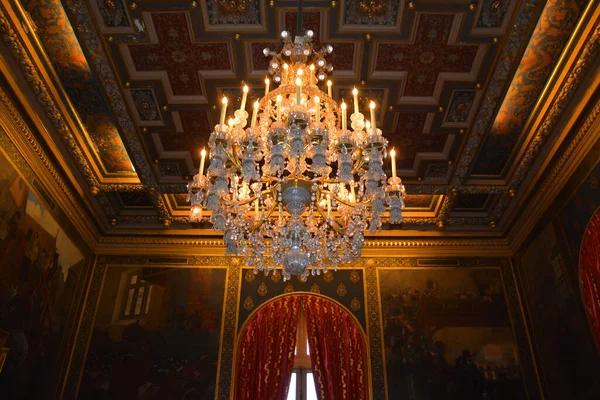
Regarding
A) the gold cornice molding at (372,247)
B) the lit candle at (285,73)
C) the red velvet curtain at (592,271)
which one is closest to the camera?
the lit candle at (285,73)

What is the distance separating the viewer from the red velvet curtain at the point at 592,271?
6.58 meters

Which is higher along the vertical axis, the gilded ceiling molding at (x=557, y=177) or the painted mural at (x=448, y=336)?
the gilded ceiling molding at (x=557, y=177)

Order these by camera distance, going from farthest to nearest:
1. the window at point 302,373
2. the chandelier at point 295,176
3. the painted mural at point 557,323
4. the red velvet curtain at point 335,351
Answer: the window at point 302,373 → the red velvet curtain at point 335,351 → the painted mural at point 557,323 → the chandelier at point 295,176

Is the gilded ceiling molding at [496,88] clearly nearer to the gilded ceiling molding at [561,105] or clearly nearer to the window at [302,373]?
the gilded ceiling molding at [561,105]

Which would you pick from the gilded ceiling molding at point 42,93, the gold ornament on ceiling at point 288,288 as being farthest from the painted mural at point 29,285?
the gold ornament on ceiling at point 288,288

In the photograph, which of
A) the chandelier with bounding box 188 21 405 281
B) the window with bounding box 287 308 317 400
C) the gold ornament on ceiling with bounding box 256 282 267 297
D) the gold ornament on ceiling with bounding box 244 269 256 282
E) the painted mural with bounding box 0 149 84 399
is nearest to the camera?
the chandelier with bounding box 188 21 405 281

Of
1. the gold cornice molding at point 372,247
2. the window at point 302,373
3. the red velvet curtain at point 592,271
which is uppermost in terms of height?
the gold cornice molding at point 372,247

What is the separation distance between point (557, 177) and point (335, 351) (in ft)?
15.5

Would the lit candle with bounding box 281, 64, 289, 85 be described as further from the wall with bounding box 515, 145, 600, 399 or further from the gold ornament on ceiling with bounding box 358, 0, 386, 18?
the wall with bounding box 515, 145, 600, 399

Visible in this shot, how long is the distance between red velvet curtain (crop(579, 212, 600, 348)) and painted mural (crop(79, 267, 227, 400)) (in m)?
5.95

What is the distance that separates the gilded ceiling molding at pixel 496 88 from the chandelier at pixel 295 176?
2.22 meters

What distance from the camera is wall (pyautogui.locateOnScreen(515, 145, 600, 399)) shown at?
271 inches

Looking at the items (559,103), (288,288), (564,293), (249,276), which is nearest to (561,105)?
(559,103)

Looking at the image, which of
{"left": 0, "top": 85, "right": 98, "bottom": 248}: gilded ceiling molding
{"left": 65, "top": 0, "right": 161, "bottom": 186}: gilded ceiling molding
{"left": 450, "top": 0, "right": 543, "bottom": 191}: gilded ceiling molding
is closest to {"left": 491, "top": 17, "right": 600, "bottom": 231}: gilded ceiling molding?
{"left": 450, "top": 0, "right": 543, "bottom": 191}: gilded ceiling molding
